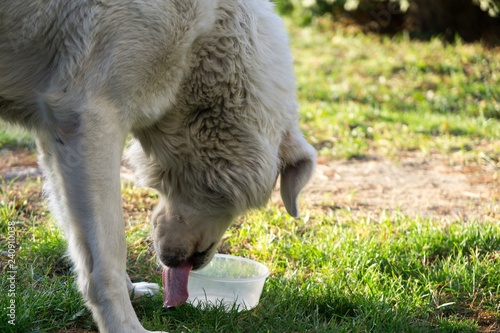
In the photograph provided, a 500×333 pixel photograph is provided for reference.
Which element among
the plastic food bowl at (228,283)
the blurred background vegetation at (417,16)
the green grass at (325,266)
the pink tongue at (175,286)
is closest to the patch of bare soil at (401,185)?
the green grass at (325,266)

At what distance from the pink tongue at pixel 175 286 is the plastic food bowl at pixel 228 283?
127mm

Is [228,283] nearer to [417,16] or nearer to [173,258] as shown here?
[173,258]

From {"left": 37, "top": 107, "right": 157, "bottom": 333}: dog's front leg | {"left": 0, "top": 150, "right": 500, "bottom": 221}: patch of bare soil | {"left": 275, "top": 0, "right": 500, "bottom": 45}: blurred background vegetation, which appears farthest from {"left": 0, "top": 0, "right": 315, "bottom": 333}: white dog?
{"left": 275, "top": 0, "right": 500, "bottom": 45}: blurred background vegetation

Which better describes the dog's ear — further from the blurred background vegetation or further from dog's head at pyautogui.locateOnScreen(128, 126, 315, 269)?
the blurred background vegetation

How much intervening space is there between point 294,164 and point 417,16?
348 inches

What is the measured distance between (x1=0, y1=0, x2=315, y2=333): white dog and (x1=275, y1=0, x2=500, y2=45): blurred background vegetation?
7464 mm

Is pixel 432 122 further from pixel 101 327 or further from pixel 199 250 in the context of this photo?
pixel 101 327

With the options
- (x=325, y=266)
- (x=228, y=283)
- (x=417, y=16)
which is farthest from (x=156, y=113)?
(x=417, y=16)

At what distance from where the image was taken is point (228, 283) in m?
3.69

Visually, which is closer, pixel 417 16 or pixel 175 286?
pixel 175 286

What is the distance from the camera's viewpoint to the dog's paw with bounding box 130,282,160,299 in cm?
366

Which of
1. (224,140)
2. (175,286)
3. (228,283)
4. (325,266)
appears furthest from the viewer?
(325,266)

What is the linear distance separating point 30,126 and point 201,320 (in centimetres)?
124

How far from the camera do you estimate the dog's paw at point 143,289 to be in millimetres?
3664
